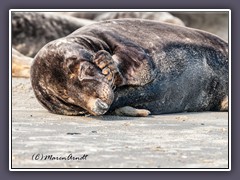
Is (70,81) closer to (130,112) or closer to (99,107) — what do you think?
(99,107)

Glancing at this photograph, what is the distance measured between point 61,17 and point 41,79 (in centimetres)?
575

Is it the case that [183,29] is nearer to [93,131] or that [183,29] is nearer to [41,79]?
[41,79]

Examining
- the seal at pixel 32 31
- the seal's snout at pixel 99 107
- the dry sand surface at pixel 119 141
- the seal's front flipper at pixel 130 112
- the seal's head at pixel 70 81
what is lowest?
the dry sand surface at pixel 119 141

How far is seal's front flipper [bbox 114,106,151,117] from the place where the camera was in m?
6.15

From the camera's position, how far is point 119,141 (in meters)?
4.64

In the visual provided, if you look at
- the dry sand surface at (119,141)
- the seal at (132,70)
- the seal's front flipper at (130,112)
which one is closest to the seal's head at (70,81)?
the seal at (132,70)

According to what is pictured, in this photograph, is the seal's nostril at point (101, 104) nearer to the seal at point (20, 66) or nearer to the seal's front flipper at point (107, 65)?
the seal's front flipper at point (107, 65)

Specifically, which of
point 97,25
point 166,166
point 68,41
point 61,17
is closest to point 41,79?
point 68,41

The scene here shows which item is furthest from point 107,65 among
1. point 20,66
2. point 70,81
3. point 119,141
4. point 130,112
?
point 20,66

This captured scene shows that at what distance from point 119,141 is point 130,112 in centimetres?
155

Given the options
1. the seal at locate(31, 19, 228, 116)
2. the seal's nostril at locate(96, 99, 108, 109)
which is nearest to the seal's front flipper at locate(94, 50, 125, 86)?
the seal at locate(31, 19, 228, 116)

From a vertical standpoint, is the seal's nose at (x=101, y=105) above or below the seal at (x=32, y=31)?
below

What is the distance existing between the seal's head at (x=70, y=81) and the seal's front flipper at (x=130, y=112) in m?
0.34

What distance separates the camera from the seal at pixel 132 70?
5.84m
